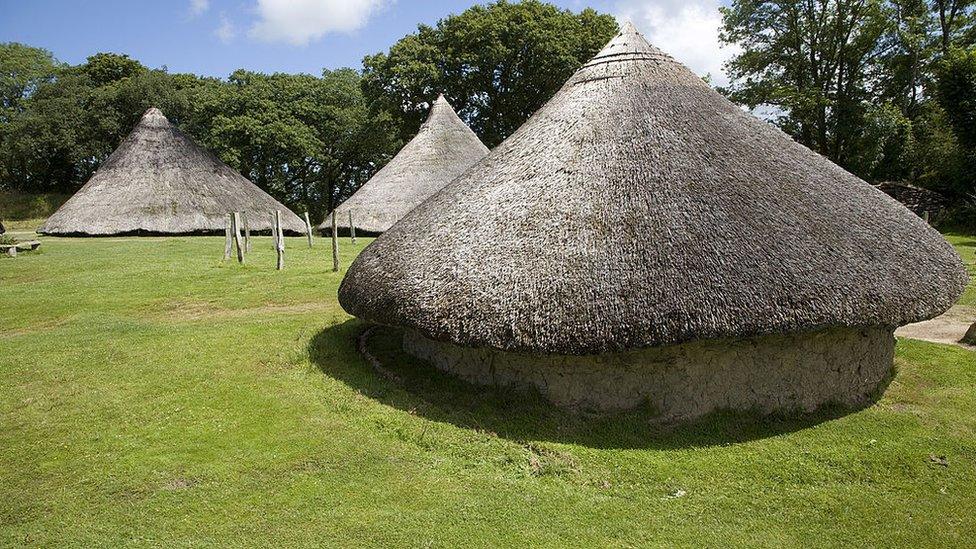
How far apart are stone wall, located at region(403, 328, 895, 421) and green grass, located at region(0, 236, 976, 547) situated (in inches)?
8.2

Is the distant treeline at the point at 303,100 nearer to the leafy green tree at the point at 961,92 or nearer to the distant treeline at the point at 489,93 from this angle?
the distant treeline at the point at 489,93

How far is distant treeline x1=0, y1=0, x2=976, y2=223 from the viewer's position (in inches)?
1276

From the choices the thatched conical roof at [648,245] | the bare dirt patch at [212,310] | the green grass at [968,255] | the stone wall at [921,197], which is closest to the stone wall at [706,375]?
the thatched conical roof at [648,245]

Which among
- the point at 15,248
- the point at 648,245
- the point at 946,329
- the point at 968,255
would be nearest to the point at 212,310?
the point at 648,245

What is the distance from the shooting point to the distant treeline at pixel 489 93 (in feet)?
106

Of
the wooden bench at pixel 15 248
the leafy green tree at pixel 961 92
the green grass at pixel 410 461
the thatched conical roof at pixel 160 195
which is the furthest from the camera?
the leafy green tree at pixel 961 92

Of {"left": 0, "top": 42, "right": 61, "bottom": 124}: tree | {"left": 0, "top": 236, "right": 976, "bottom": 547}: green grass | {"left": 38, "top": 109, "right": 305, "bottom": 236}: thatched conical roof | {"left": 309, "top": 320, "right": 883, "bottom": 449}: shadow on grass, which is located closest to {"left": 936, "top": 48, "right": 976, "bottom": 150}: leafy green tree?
Answer: {"left": 0, "top": 236, "right": 976, "bottom": 547}: green grass

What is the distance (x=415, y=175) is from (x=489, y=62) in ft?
41.3

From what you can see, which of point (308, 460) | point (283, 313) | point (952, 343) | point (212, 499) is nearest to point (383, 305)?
point (308, 460)

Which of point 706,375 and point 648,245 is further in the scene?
point 706,375

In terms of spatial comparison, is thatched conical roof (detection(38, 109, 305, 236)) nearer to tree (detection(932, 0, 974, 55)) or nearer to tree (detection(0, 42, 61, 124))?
tree (detection(0, 42, 61, 124))

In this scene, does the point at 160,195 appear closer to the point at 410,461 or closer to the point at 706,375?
the point at 410,461

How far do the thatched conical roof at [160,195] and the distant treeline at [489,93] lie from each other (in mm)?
7253

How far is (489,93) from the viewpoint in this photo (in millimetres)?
36938
